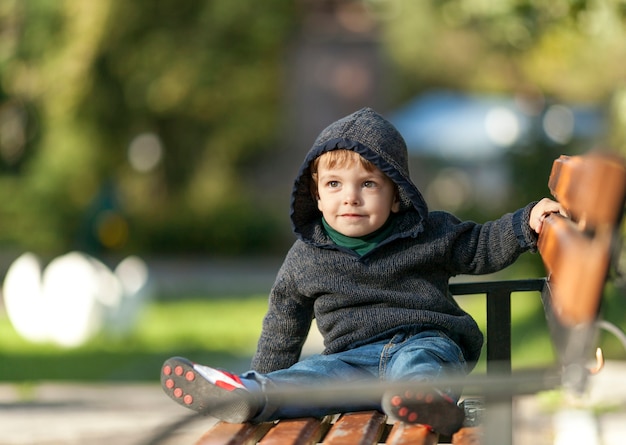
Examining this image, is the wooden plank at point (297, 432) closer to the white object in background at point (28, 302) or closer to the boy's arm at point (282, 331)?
the boy's arm at point (282, 331)

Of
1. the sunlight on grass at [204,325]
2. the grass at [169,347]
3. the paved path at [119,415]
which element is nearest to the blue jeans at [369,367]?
the paved path at [119,415]

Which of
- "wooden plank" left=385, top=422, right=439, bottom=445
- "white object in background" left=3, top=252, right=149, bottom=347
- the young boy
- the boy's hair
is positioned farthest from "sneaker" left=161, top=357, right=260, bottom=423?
"white object in background" left=3, top=252, right=149, bottom=347

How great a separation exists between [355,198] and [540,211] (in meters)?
0.50

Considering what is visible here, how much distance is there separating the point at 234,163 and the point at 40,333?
13511 millimetres

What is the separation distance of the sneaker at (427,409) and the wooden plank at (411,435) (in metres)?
0.03

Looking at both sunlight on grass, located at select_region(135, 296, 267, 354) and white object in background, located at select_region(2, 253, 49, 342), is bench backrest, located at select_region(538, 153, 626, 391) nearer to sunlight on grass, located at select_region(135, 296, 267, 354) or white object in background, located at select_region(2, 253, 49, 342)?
sunlight on grass, located at select_region(135, 296, 267, 354)

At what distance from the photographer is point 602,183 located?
2.27 m

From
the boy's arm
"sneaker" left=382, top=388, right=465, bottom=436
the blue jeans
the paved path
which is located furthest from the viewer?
Result: the paved path

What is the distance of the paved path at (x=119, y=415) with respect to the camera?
577cm

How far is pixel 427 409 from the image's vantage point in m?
2.70

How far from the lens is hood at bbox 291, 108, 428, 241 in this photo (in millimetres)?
3197

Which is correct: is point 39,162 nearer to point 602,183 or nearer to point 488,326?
point 488,326

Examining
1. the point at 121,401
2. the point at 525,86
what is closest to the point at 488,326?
the point at 121,401

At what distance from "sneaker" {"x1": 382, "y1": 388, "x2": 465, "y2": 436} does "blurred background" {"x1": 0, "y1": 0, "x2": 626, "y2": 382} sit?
193 inches
